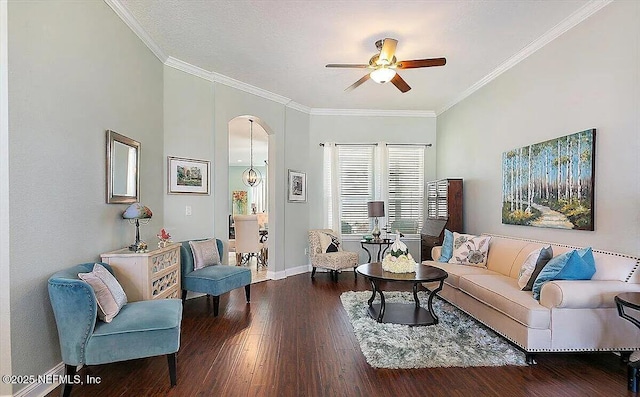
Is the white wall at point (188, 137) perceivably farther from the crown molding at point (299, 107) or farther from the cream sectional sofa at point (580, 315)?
the cream sectional sofa at point (580, 315)

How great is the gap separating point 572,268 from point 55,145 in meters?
4.20

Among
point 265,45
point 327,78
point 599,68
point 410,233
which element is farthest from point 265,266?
point 599,68

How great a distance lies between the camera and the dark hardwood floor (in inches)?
100

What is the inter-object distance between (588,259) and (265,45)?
12.9 ft

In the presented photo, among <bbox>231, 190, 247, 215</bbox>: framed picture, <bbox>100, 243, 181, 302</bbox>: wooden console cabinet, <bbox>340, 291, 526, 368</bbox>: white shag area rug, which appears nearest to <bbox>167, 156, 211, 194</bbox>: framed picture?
<bbox>100, 243, 181, 302</bbox>: wooden console cabinet

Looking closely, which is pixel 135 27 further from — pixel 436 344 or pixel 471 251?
pixel 471 251

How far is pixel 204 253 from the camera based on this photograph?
4570 millimetres

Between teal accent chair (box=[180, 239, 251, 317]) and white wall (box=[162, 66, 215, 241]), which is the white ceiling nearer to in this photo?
white wall (box=[162, 66, 215, 241])

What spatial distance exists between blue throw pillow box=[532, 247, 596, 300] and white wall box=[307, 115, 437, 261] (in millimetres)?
4047

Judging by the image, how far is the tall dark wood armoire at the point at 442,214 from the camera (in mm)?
5801

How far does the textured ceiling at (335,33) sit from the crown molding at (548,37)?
0.06 metres

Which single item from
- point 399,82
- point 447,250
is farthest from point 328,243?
point 399,82

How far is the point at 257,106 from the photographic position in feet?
19.6

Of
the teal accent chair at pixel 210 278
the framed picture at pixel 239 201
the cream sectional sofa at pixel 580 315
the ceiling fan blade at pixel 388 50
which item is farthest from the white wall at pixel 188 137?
the framed picture at pixel 239 201
